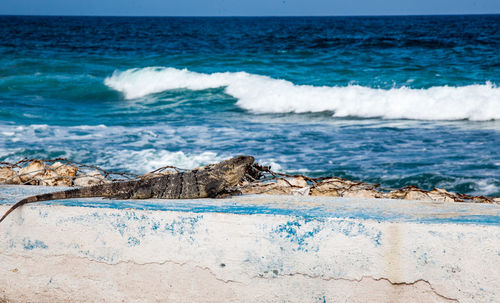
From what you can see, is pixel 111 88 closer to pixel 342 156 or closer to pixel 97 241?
pixel 342 156

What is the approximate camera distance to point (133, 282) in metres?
2.15

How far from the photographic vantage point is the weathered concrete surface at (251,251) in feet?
6.16

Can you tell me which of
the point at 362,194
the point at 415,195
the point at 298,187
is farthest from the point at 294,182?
the point at 415,195

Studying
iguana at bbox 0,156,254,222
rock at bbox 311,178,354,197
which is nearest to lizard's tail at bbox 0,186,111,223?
iguana at bbox 0,156,254,222

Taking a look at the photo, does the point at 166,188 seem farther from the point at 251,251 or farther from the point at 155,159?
the point at 155,159

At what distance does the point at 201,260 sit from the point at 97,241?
469 millimetres

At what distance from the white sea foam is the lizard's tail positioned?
8.96 m

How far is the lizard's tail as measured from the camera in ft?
7.23

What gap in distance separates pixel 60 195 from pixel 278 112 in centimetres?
957

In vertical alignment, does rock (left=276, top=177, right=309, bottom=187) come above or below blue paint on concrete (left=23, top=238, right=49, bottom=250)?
below

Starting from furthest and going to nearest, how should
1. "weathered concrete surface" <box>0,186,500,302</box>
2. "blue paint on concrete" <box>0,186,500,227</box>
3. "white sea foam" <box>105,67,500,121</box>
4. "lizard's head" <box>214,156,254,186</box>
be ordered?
"white sea foam" <box>105,67,500,121</box> → "lizard's head" <box>214,156,254,186</box> → "blue paint on concrete" <box>0,186,500,227</box> → "weathered concrete surface" <box>0,186,500,302</box>

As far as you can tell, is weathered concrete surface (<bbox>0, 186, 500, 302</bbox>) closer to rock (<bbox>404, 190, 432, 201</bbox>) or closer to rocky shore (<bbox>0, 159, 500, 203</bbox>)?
rocky shore (<bbox>0, 159, 500, 203</bbox>)

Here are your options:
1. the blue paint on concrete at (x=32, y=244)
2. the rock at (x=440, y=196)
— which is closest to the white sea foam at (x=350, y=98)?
the rock at (x=440, y=196)

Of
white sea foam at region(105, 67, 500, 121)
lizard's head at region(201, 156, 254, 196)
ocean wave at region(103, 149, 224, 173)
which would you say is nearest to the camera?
lizard's head at region(201, 156, 254, 196)
